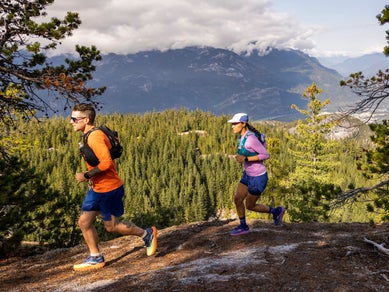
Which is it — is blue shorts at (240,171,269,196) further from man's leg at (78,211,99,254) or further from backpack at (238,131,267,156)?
man's leg at (78,211,99,254)

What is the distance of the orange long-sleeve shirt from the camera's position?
587cm

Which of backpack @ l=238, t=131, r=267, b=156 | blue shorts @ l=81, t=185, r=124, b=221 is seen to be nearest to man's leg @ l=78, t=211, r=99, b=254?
blue shorts @ l=81, t=185, r=124, b=221

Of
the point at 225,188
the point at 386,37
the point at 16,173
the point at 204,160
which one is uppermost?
the point at 386,37

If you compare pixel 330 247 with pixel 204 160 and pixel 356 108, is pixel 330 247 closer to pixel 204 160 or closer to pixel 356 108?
pixel 356 108

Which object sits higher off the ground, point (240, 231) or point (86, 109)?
point (86, 109)

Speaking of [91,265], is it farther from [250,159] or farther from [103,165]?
[250,159]

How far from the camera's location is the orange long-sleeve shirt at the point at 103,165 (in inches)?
231

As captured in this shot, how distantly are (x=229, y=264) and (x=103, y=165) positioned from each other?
2822 millimetres

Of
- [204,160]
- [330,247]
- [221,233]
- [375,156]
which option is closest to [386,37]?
[375,156]

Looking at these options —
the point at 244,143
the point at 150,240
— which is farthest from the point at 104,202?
the point at 244,143

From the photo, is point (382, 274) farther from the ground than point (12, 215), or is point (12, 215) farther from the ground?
point (12, 215)

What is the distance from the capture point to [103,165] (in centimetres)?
584

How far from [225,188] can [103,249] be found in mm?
100435

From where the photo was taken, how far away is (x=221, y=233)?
851 cm
